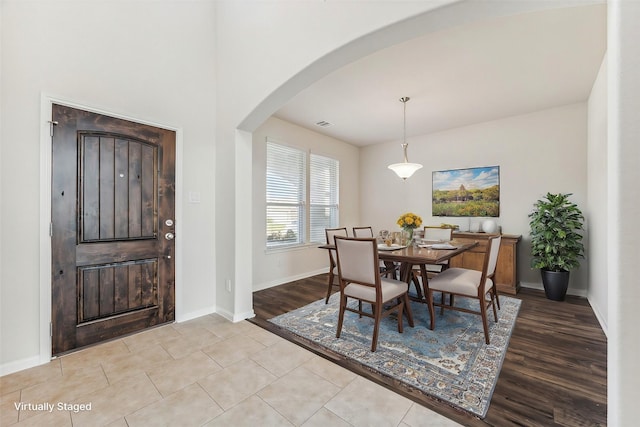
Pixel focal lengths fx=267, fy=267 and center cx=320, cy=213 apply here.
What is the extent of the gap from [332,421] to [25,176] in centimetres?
284

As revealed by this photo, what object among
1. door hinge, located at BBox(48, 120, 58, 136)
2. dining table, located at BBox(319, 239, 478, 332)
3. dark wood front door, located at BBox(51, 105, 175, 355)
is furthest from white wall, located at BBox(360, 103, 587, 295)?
door hinge, located at BBox(48, 120, 58, 136)

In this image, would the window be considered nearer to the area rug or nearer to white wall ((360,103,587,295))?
white wall ((360,103,587,295))

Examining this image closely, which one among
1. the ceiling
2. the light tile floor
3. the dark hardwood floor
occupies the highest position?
the ceiling

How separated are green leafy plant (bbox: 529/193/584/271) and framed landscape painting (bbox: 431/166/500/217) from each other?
2.72 ft

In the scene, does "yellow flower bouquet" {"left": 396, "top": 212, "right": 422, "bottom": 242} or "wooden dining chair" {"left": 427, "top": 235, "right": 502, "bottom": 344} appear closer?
"wooden dining chair" {"left": 427, "top": 235, "right": 502, "bottom": 344}

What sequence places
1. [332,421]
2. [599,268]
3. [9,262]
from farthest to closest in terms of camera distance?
[599,268]
[9,262]
[332,421]

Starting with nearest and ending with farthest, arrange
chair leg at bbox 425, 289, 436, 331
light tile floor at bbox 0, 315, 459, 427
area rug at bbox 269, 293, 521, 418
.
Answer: light tile floor at bbox 0, 315, 459, 427, area rug at bbox 269, 293, 521, 418, chair leg at bbox 425, 289, 436, 331

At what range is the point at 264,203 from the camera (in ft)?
14.2

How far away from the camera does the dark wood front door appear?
7.37 ft

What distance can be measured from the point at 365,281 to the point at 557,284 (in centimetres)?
305

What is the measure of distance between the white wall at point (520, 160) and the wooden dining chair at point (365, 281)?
10.1 ft

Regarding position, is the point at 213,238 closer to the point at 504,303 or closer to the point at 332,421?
the point at 332,421

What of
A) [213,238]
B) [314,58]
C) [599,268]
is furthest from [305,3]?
[599,268]

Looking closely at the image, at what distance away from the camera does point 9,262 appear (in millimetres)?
2010
